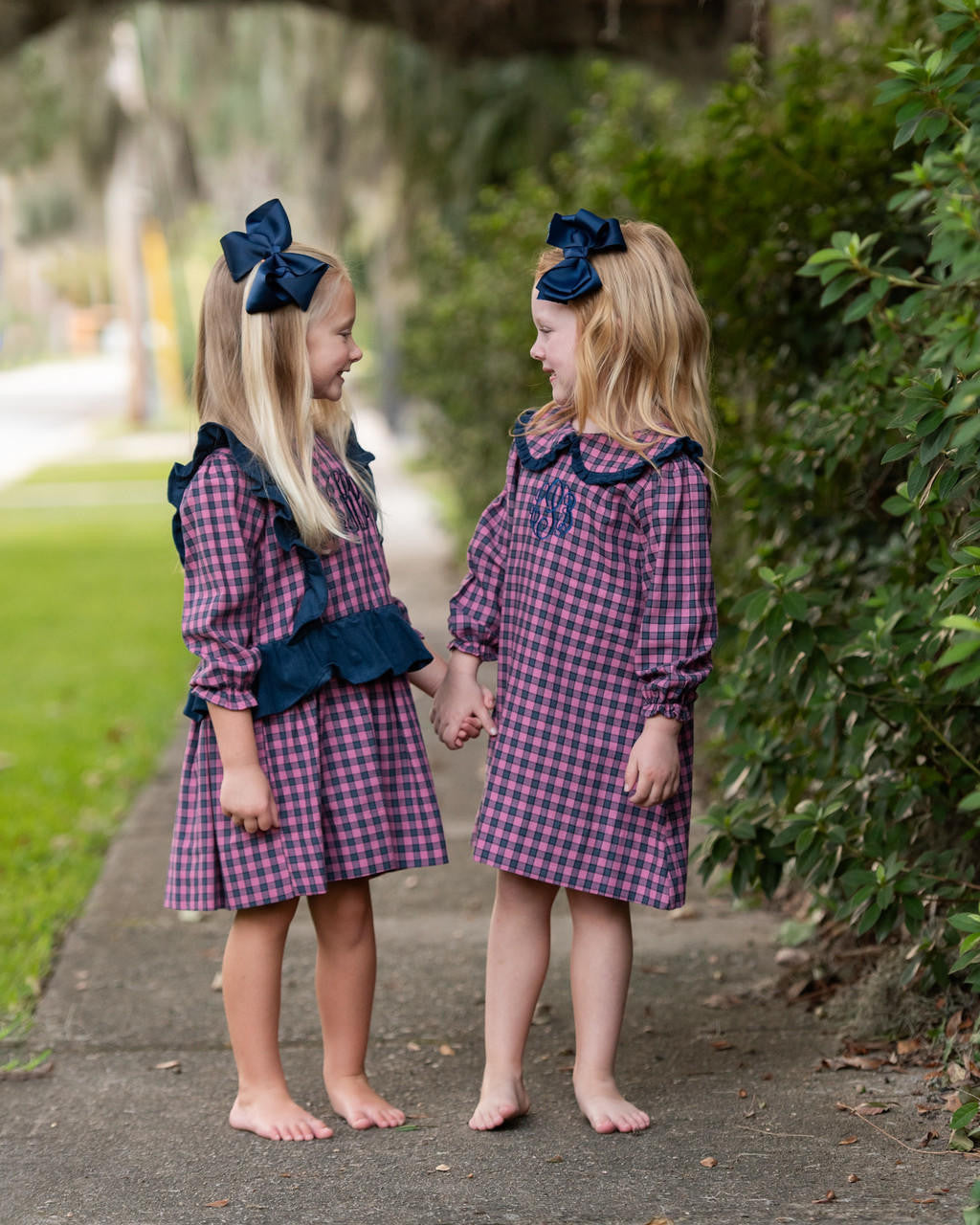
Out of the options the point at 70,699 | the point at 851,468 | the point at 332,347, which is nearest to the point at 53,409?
the point at 70,699

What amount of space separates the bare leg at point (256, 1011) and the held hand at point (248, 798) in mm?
215

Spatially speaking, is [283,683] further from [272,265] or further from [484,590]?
[272,265]

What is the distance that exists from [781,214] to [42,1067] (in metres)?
2.51

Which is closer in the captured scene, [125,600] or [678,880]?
[678,880]

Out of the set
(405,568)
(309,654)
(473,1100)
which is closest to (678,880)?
(473,1100)

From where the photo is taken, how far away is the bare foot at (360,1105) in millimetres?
2752

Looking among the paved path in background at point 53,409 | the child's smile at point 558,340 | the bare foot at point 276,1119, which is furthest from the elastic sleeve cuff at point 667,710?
the paved path in background at point 53,409

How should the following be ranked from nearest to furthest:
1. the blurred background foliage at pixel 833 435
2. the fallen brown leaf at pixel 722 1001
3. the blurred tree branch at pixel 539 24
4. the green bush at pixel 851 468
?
the green bush at pixel 851 468
the blurred background foliage at pixel 833 435
the fallen brown leaf at pixel 722 1001
the blurred tree branch at pixel 539 24

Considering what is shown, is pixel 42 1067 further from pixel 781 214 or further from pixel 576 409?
pixel 781 214

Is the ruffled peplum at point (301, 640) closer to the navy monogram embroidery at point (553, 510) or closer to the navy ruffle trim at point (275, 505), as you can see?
the navy ruffle trim at point (275, 505)

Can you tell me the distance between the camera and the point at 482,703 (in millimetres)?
2816

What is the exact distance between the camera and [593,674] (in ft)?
8.91

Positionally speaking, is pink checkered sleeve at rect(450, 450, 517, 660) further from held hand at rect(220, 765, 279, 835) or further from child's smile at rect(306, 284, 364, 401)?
held hand at rect(220, 765, 279, 835)

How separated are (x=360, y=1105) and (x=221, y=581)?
1000mm
